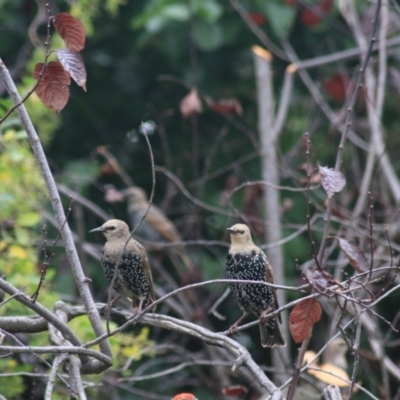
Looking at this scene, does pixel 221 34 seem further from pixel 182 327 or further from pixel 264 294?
pixel 182 327

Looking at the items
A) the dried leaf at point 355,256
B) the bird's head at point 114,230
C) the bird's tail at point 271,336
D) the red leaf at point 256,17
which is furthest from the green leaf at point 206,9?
the dried leaf at point 355,256

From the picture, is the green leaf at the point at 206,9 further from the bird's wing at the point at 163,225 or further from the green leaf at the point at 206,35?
the bird's wing at the point at 163,225

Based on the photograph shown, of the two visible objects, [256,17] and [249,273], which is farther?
[256,17]

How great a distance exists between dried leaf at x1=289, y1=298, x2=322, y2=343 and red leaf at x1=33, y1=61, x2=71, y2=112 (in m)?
1.13

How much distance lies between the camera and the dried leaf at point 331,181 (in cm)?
292

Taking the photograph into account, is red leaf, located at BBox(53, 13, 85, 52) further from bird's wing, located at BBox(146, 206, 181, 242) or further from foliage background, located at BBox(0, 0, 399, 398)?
bird's wing, located at BBox(146, 206, 181, 242)

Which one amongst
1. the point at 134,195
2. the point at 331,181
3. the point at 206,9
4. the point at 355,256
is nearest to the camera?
the point at 331,181

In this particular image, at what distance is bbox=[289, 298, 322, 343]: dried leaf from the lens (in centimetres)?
307

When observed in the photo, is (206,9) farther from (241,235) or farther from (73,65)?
(73,65)

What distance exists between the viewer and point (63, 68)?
2861 millimetres

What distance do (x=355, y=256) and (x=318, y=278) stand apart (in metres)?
0.33

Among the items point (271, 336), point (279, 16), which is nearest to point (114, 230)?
point (271, 336)

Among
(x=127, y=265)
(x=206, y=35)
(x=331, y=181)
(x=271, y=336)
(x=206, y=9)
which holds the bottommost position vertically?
(x=271, y=336)

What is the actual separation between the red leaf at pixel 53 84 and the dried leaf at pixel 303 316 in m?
1.13
